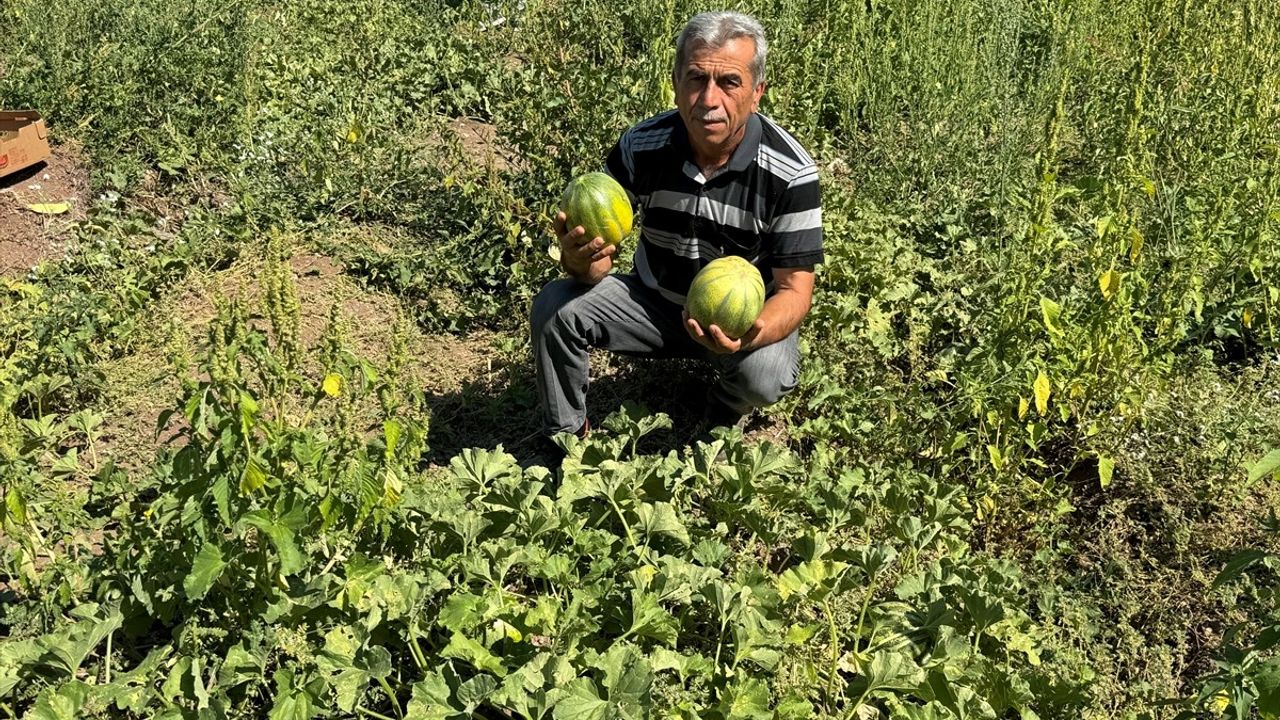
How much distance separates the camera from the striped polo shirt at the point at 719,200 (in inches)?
149

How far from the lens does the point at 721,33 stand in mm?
3598

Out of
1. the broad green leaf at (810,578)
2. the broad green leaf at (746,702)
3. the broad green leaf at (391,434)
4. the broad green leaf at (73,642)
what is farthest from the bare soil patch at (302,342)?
the broad green leaf at (746,702)

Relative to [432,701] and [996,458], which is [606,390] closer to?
[996,458]

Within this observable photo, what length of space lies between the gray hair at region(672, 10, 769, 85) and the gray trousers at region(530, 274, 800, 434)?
34.1 inches

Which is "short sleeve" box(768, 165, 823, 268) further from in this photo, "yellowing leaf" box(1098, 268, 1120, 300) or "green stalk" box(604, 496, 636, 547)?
"green stalk" box(604, 496, 636, 547)

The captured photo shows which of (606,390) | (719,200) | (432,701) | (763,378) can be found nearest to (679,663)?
(432,701)

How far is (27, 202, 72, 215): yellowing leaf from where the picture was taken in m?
5.43

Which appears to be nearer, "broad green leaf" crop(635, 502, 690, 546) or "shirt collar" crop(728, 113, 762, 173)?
"broad green leaf" crop(635, 502, 690, 546)

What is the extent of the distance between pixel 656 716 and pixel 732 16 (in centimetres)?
231

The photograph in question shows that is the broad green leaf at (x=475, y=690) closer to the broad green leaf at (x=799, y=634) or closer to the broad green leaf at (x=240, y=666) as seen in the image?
the broad green leaf at (x=240, y=666)

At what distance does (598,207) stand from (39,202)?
135 inches

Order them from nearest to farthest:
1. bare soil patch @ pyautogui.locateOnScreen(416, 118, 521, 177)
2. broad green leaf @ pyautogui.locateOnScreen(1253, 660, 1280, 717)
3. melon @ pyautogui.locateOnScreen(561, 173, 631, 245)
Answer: broad green leaf @ pyautogui.locateOnScreen(1253, 660, 1280, 717)
melon @ pyautogui.locateOnScreen(561, 173, 631, 245)
bare soil patch @ pyautogui.locateOnScreen(416, 118, 521, 177)

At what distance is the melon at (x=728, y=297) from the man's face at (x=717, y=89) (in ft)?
1.53

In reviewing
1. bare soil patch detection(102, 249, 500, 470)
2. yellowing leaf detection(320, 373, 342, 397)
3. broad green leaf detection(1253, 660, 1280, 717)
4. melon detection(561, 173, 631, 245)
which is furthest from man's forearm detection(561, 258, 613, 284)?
broad green leaf detection(1253, 660, 1280, 717)
